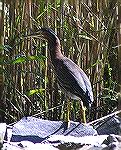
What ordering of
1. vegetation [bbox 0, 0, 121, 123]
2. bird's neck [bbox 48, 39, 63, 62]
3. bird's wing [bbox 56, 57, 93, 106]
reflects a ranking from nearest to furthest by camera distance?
bird's wing [bbox 56, 57, 93, 106]
bird's neck [bbox 48, 39, 63, 62]
vegetation [bbox 0, 0, 121, 123]

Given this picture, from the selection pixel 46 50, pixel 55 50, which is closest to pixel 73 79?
pixel 55 50

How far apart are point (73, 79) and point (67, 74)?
0.22ft

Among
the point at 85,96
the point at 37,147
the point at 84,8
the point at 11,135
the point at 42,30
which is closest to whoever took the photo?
the point at 37,147

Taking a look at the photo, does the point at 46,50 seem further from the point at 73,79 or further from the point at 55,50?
the point at 73,79

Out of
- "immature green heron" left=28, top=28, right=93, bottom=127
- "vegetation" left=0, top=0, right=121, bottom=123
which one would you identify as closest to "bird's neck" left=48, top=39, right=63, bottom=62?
"immature green heron" left=28, top=28, right=93, bottom=127

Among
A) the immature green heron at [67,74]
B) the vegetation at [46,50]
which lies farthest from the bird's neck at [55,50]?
the vegetation at [46,50]

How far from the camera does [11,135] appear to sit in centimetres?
274

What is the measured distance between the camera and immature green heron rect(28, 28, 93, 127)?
9.89ft

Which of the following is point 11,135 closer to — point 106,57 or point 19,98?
point 19,98

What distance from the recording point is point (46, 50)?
11.4 feet

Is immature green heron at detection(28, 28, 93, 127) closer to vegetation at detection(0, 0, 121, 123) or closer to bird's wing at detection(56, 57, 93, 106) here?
bird's wing at detection(56, 57, 93, 106)

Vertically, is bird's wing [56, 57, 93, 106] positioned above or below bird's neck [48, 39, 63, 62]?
below

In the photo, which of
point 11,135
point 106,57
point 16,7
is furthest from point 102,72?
point 11,135

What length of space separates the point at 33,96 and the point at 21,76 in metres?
0.16
